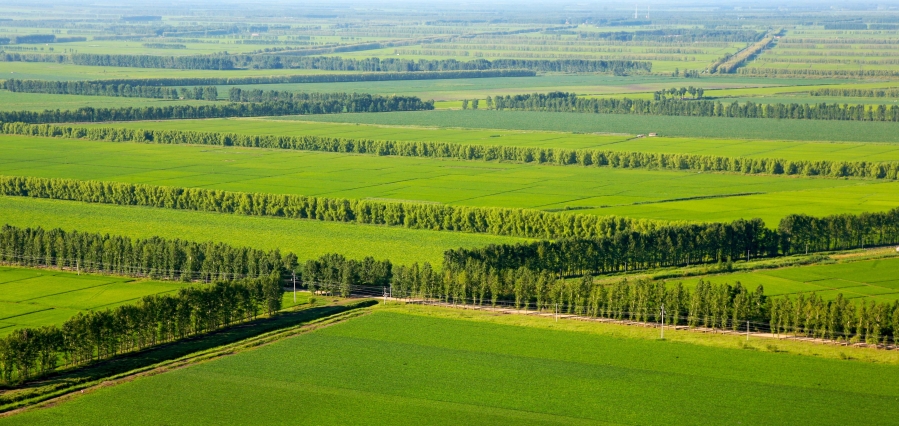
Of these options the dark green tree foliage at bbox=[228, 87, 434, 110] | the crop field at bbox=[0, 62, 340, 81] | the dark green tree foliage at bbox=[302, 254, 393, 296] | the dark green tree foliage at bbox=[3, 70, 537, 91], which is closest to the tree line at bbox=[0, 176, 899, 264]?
the dark green tree foliage at bbox=[302, 254, 393, 296]

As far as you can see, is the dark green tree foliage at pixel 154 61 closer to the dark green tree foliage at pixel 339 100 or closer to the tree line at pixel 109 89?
the tree line at pixel 109 89

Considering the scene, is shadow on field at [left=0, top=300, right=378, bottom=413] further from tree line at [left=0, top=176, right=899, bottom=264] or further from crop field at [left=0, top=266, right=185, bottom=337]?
tree line at [left=0, top=176, right=899, bottom=264]

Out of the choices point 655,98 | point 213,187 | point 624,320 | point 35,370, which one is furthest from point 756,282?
point 655,98

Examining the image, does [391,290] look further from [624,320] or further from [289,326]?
[624,320]

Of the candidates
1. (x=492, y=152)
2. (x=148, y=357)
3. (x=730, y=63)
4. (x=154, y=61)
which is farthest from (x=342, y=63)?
(x=148, y=357)

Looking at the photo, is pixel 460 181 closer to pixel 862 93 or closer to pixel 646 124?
pixel 646 124

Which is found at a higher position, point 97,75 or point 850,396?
point 97,75
